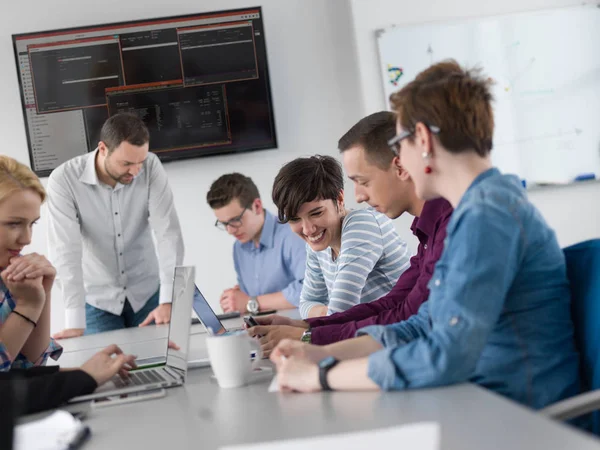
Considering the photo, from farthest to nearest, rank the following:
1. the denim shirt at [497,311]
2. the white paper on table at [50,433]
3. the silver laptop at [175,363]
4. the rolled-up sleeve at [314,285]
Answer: the rolled-up sleeve at [314,285], the silver laptop at [175,363], the denim shirt at [497,311], the white paper on table at [50,433]

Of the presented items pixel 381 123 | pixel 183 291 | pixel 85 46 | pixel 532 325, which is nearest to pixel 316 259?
pixel 381 123

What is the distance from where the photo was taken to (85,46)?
407 cm

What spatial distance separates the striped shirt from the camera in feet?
6.80

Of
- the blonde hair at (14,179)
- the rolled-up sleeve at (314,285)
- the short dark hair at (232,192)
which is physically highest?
the blonde hair at (14,179)

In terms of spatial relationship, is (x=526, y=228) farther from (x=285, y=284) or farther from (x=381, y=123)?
(x=285, y=284)

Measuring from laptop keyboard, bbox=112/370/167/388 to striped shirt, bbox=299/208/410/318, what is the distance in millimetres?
666

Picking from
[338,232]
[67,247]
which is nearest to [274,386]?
[338,232]

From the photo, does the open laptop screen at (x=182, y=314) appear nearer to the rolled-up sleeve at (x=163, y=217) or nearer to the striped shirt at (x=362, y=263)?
the striped shirt at (x=362, y=263)

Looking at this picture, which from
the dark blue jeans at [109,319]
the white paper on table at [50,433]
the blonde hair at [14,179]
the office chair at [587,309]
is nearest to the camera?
the white paper on table at [50,433]

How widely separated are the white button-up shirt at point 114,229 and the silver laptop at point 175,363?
1657 millimetres

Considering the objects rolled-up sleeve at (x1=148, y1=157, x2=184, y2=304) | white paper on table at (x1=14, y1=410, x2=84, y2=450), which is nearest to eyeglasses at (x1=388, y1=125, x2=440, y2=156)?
white paper on table at (x1=14, y1=410, x2=84, y2=450)

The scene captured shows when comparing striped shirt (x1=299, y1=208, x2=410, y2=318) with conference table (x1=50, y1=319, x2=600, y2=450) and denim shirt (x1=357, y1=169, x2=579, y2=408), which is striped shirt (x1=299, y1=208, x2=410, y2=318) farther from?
denim shirt (x1=357, y1=169, x2=579, y2=408)

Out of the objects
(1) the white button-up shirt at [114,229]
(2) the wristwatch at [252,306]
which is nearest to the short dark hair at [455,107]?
(2) the wristwatch at [252,306]

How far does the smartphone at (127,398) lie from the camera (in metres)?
1.30
